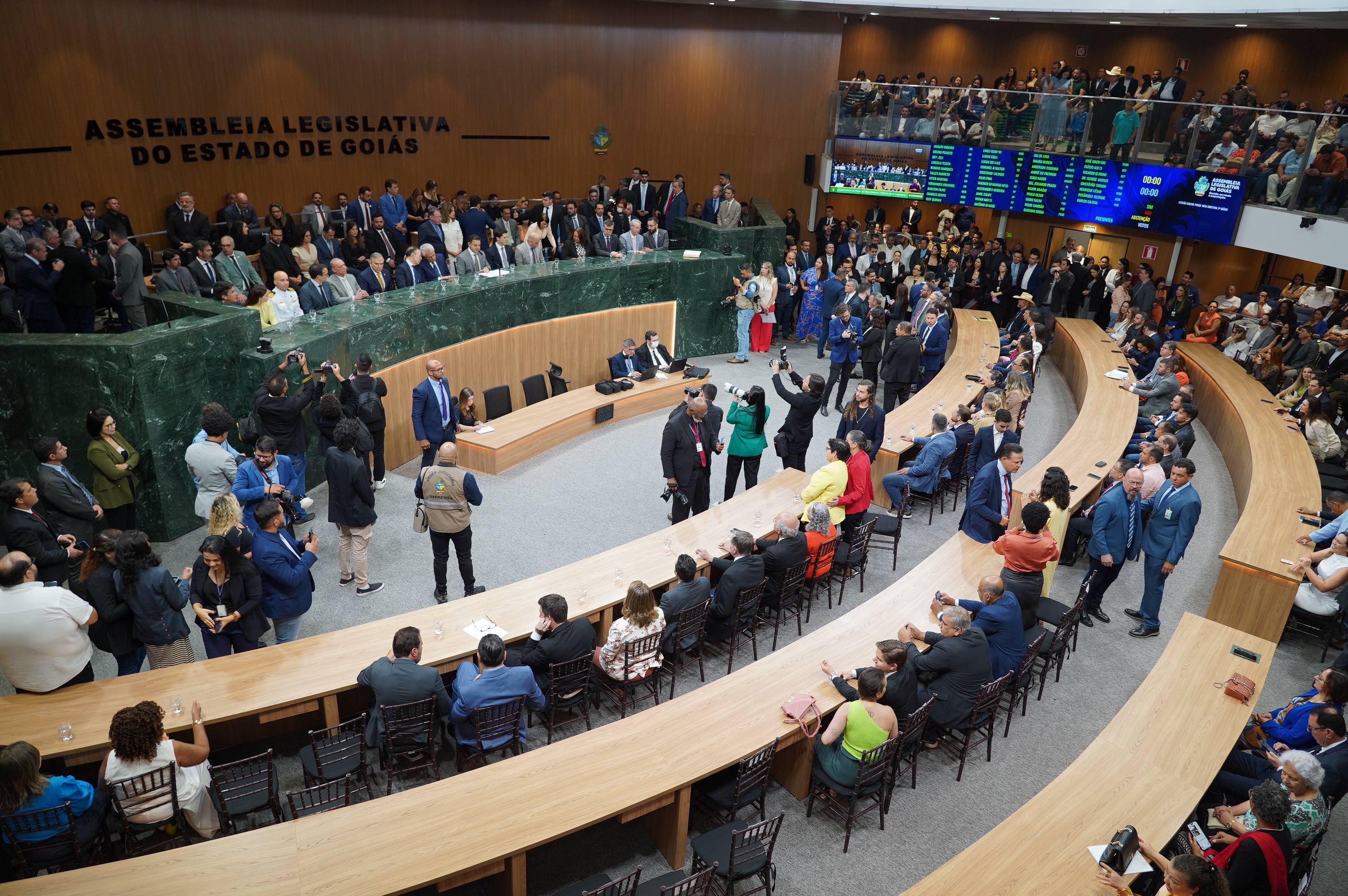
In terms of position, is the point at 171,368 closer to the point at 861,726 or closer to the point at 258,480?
the point at 258,480

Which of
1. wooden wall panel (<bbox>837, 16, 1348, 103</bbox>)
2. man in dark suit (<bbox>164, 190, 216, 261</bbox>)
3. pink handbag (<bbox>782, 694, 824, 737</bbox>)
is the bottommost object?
pink handbag (<bbox>782, 694, 824, 737</bbox>)

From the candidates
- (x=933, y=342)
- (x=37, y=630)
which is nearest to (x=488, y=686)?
(x=37, y=630)

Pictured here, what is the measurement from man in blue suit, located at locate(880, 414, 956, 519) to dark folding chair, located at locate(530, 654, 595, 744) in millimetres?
4230

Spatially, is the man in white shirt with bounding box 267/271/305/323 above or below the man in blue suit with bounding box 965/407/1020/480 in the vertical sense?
above

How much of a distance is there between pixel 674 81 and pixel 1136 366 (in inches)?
442

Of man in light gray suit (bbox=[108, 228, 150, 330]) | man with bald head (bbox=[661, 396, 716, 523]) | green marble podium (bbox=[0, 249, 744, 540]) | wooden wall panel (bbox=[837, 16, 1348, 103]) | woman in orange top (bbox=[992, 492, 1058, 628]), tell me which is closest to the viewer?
woman in orange top (bbox=[992, 492, 1058, 628])

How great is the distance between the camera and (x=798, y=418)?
368 inches

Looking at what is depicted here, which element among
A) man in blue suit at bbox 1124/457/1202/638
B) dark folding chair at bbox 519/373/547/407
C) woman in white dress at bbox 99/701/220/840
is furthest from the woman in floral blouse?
dark folding chair at bbox 519/373/547/407

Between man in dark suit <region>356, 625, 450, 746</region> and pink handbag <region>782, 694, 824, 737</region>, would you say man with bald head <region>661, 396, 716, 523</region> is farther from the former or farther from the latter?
man in dark suit <region>356, 625, 450, 746</region>

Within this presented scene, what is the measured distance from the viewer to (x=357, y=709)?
629 cm

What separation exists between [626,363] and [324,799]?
8.20 meters

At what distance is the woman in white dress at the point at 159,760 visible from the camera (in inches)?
181

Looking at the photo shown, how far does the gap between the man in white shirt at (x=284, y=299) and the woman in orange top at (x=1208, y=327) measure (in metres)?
14.0

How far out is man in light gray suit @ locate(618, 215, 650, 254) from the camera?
14781 mm
